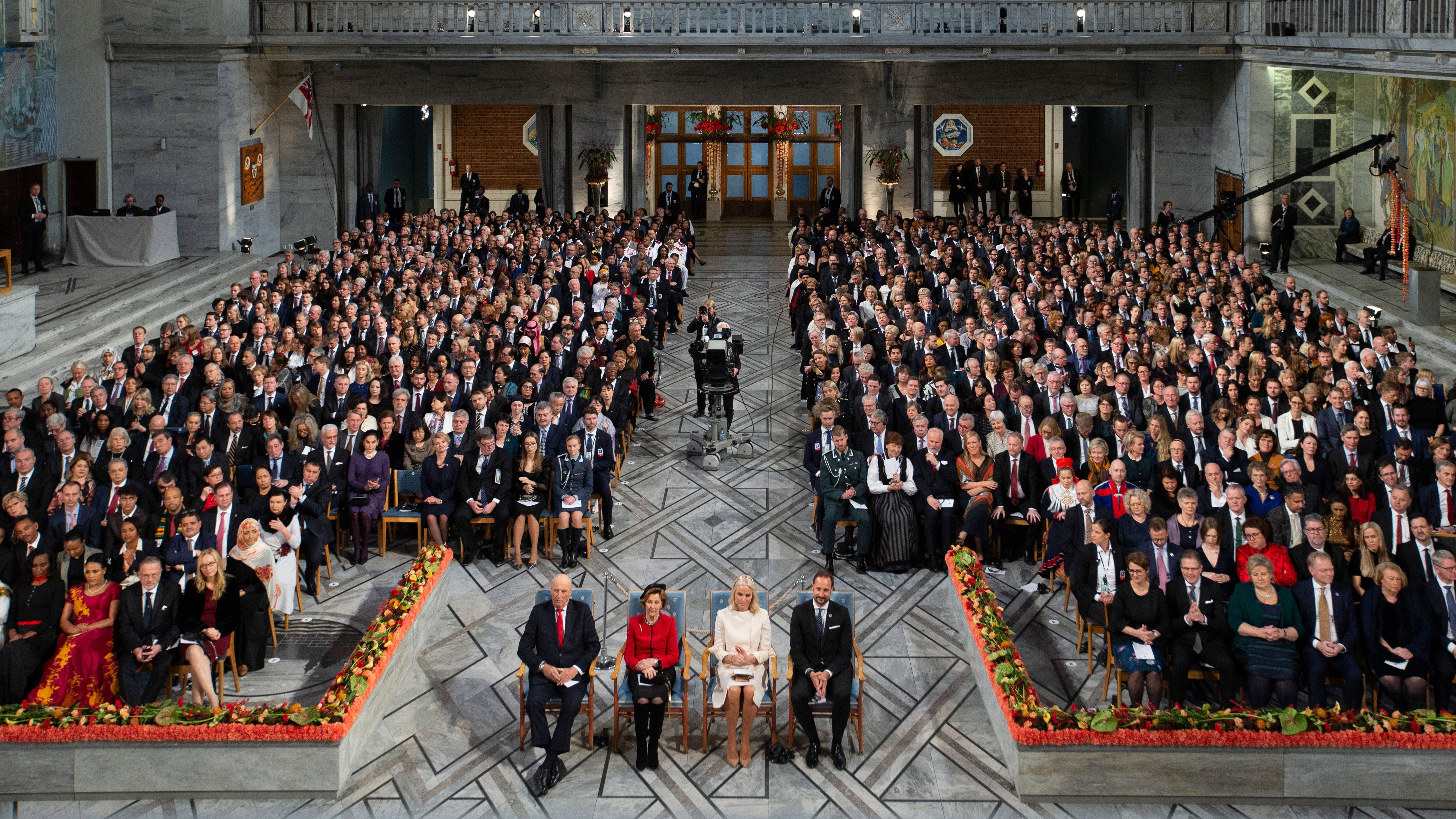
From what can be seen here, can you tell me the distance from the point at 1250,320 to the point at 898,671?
7.77 m

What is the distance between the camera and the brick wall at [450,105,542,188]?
28.9 m

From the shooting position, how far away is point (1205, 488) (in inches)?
388

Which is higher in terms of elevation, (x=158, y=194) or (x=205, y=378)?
(x=158, y=194)

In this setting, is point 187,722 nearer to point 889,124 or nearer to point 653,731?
point 653,731

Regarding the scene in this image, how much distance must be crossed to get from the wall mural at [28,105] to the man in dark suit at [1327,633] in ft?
59.1

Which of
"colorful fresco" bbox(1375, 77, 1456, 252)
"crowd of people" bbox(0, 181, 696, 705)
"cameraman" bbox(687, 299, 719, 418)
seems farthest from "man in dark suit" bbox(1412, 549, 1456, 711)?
"colorful fresco" bbox(1375, 77, 1456, 252)

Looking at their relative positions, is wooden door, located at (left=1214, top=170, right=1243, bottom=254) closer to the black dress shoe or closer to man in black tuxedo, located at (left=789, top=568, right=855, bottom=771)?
man in black tuxedo, located at (left=789, top=568, right=855, bottom=771)

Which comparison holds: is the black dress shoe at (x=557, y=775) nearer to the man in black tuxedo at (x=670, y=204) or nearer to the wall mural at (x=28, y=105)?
→ the man in black tuxedo at (x=670, y=204)

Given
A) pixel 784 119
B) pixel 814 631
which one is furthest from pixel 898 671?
pixel 784 119

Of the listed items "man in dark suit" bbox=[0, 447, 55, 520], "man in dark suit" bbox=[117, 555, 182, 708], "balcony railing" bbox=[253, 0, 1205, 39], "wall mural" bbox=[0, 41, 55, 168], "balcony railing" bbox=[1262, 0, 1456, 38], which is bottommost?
"man in dark suit" bbox=[117, 555, 182, 708]

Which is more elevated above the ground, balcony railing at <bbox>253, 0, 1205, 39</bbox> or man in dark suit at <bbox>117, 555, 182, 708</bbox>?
balcony railing at <bbox>253, 0, 1205, 39</bbox>

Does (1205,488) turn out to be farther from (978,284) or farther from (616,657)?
(978,284)

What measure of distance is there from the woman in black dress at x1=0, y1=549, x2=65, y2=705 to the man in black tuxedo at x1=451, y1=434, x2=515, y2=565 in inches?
118

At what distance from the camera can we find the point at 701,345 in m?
13.2
